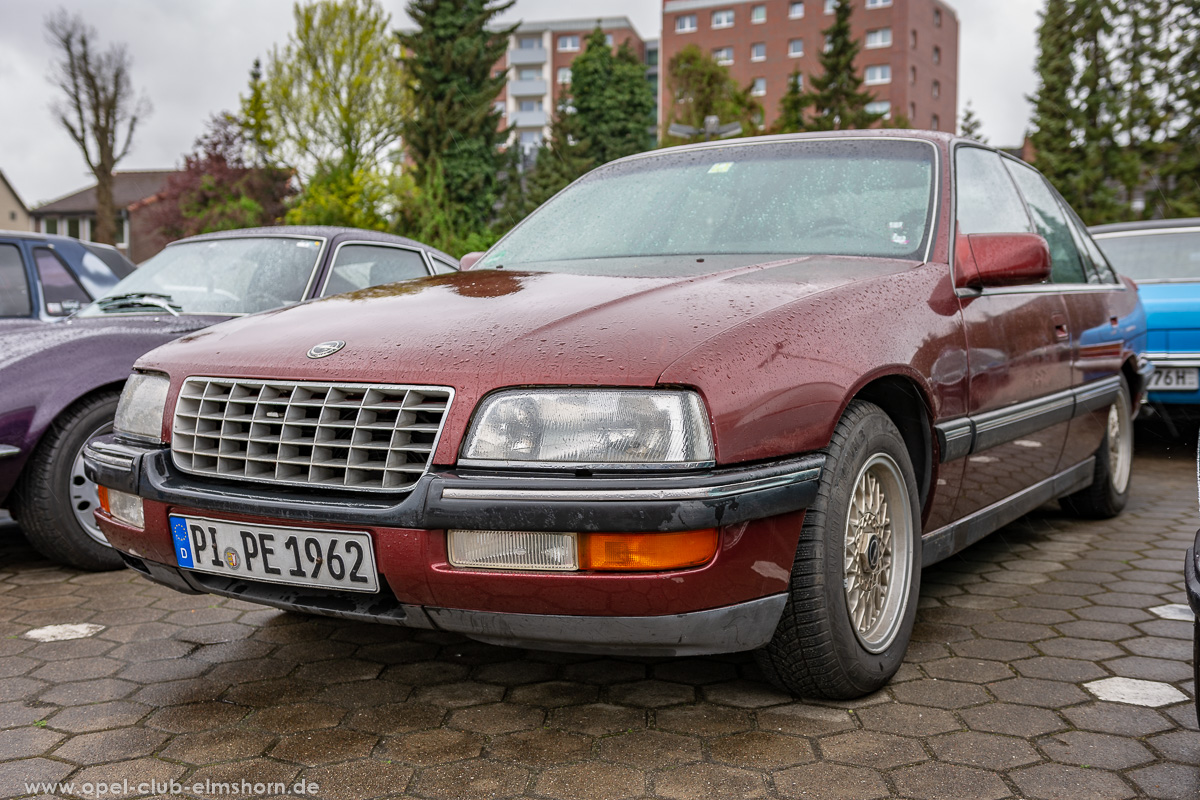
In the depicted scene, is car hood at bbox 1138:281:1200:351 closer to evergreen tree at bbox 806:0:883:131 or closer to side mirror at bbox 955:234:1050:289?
side mirror at bbox 955:234:1050:289

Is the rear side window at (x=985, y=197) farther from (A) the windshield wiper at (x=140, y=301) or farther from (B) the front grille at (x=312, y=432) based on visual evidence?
(A) the windshield wiper at (x=140, y=301)

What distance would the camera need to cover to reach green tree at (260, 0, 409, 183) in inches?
1257

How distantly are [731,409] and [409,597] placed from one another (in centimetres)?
82

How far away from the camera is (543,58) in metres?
77.9

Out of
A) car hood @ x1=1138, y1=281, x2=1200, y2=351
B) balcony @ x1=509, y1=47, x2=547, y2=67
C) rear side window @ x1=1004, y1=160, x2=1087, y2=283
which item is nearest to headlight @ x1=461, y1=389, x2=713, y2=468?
rear side window @ x1=1004, y1=160, x2=1087, y2=283

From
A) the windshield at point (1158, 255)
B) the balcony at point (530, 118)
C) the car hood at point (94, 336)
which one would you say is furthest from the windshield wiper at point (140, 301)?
the balcony at point (530, 118)

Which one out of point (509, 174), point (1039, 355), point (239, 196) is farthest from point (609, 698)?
point (509, 174)

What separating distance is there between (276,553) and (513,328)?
76cm

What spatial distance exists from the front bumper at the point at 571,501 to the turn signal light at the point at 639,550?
4cm

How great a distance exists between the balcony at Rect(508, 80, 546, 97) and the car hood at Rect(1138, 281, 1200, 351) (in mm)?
74657

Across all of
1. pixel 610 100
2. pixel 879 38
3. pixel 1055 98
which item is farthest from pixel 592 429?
pixel 879 38

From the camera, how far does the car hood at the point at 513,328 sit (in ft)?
7.43

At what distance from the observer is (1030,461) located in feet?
12.4

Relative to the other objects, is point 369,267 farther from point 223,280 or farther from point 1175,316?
point 1175,316
